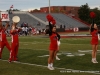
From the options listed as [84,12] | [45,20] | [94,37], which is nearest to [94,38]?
[94,37]

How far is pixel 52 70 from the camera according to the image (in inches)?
396

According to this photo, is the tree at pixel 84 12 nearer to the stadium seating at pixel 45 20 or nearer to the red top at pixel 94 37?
the stadium seating at pixel 45 20

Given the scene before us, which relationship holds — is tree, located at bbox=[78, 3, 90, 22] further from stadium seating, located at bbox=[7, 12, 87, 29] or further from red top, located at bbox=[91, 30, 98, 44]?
red top, located at bbox=[91, 30, 98, 44]

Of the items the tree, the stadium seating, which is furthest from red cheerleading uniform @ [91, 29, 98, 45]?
the tree

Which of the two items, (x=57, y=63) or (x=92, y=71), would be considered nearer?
(x=92, y=71)

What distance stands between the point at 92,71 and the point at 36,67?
82.0 inches

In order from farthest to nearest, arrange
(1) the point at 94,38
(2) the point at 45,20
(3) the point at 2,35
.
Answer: (2) the point at 45,20, (3) the point at 2,35, (1) the point at 94,38

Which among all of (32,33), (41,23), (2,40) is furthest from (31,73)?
(41,23)

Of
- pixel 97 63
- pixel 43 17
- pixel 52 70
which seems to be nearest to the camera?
pixel 52 70

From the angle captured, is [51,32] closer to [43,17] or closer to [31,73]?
[31,73]

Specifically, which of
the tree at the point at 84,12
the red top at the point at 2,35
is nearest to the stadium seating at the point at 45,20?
the tree at the point at 84,12

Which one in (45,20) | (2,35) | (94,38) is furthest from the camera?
(45,20)

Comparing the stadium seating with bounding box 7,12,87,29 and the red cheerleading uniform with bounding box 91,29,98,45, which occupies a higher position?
the red cheerleading uniform with bounding box 91,29,98,45

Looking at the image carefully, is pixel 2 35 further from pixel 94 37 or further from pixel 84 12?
pixel 84 12
